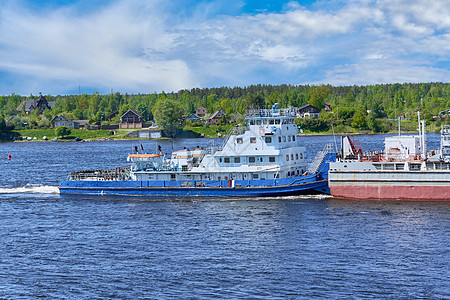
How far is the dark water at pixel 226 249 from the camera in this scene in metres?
27.7

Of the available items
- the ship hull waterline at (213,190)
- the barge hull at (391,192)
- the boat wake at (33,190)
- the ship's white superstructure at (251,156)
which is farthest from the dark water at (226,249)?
the boat wake at (33,190)

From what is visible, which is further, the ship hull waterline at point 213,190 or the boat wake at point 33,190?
the boat wake at point 33,190

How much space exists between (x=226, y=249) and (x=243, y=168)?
16.6m

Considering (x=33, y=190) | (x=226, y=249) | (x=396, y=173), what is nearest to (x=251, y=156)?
(x=396, y=173)

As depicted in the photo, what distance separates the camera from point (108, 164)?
8825cm

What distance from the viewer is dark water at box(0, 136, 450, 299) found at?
27.7m

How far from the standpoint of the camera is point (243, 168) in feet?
164

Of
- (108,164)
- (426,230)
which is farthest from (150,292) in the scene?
(108,164)

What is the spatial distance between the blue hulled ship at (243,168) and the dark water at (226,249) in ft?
4.00

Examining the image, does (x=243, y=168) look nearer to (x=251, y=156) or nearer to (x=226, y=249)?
(x=251, y=156)

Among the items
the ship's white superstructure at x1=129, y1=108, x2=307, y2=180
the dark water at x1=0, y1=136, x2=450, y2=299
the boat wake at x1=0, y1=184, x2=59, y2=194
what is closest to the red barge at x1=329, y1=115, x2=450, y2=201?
the dark water at x1=0, y1=136, x2=450, y2=299

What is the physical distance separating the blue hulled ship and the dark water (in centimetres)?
122

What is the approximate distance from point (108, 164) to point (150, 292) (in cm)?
6285

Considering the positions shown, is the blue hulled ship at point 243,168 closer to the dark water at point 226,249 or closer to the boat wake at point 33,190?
the dark water at point 226,249
